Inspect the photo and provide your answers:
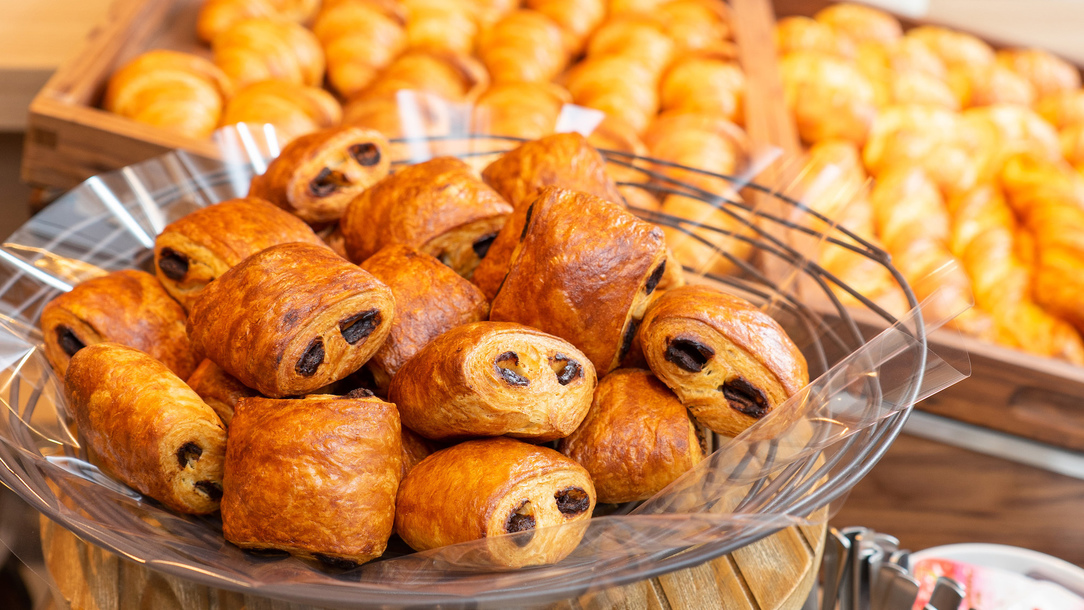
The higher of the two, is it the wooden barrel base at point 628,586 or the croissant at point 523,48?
the croissant at point 523,48

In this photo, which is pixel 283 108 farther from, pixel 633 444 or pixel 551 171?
pixel 633 444

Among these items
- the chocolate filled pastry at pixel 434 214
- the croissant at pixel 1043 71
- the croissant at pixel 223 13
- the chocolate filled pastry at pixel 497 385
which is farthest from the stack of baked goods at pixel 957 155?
the croissant at pixel 223 13

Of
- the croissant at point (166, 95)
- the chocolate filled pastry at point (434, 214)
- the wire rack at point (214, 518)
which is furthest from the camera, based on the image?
the croissant at point (166, 95)

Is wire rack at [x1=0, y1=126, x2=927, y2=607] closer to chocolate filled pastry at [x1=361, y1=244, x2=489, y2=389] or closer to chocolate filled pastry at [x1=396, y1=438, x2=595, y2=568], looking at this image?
chocolate filled pastry at [x1=396, y1=438, x2=595, y2=568]

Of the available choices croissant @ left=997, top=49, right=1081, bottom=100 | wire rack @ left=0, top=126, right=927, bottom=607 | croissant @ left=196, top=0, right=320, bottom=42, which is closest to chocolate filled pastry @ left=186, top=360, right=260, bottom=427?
wire rack @ left=0, top=126, right=927, bottom=607

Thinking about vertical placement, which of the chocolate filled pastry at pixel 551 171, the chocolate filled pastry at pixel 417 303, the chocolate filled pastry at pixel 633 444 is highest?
the chocolate filled pastry at pixel 551 171

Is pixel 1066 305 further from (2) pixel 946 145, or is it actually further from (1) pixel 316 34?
(1) pixel 316 34

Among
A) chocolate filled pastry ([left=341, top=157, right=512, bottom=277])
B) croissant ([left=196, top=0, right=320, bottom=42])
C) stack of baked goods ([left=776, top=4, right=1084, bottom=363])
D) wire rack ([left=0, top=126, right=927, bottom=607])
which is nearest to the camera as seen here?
wire rack ([left=0, top=126, right=927, bottom=607])

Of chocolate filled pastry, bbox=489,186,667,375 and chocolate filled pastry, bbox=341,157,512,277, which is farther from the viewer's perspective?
chocolate filled pastry, bbox=341,157,512,277

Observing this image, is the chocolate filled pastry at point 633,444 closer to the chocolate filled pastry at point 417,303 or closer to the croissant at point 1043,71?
the chocolate filled pastry at point 417,303

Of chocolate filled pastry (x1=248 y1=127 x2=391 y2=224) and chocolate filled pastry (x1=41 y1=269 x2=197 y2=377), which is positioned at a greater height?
chocolate filled pastry (x1=248 y1=127 x2=391 y2=224)
